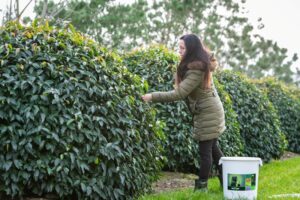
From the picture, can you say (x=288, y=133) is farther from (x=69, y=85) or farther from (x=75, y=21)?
(x=75, y=21)

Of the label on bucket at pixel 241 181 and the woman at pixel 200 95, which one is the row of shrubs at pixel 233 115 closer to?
the woman at pixel 200 95

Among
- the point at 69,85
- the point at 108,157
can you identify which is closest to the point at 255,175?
the point at 108,157

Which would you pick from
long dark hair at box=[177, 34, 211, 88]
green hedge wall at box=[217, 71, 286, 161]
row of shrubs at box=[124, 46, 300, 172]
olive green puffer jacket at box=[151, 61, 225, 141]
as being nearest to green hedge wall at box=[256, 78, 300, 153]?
row of shrubs at box=[124, 46, 300, 172]

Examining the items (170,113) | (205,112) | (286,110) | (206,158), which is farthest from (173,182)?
(286,110)

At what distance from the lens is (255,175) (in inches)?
173

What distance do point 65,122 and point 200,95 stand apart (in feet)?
5.24

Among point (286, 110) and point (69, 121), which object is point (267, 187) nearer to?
point (69, 121)

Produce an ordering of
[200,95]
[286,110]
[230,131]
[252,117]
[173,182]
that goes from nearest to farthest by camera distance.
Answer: [200,95]
[173,182]
[230,131]
[252,117]
[286,110]

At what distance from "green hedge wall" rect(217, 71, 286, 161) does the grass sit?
0.63m

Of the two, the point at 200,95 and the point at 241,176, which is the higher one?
the point at 200,95

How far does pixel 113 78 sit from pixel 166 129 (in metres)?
1.66

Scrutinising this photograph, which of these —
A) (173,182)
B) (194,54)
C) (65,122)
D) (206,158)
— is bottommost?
(173,182)

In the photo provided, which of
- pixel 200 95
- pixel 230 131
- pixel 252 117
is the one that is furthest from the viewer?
pixel 252 117

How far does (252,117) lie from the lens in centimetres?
823
